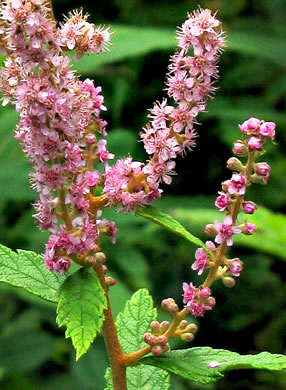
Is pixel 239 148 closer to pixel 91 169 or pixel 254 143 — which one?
pixel 254 143

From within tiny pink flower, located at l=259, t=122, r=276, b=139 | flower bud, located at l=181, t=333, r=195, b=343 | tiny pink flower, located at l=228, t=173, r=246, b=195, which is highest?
tiny pink flower, located at l=259, t=122, r=276, b=139

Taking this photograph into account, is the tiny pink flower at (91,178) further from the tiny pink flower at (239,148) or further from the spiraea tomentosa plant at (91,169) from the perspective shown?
the tiny pink flower at (239,148)

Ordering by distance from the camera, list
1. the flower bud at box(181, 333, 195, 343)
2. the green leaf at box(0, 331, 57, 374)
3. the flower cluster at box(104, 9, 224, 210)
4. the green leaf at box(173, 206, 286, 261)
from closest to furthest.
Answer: the flower cluster at box(104, 9, 224, 210) → the flower bud at box(181, 333, 195, 343) → the green leaf at box(173, 206, 286, 261) → the green leaf at box(0, 331, 57, 374)

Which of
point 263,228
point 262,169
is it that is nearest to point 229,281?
point 262,169

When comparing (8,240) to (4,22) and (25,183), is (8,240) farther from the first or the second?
(4,22)

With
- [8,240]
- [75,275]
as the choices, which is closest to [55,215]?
[75,275]

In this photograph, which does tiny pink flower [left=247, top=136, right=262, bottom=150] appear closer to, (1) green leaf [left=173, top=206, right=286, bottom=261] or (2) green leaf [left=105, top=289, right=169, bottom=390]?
(2) green leaf [left=105, top=289, right=169, bottom=390]

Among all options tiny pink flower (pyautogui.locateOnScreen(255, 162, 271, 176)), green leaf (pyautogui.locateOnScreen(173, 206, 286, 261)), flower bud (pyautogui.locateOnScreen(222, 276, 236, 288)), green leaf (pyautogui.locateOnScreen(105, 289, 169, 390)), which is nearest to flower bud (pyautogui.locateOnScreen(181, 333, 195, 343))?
flower bud (pyautogui.locateOnScreen(222, 276, 236, 288))
